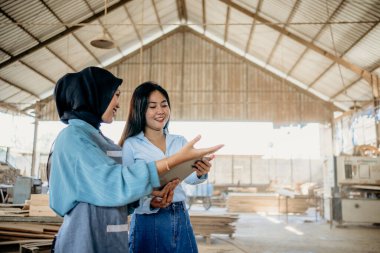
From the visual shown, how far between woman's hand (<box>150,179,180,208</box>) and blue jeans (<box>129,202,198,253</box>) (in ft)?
0.31

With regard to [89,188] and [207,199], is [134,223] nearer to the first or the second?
[89,188]

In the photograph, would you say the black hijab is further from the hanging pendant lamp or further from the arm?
the hanging pendant lamp

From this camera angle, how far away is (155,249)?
5.93 ft

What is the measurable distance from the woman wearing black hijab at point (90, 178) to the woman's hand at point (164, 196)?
266 mm

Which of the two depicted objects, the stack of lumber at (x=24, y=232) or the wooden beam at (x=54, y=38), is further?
the wooden beam at (x=54, y=38)

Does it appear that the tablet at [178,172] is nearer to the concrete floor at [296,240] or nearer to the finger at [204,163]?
the finger at [204,163]

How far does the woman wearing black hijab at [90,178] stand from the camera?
4.11 ft

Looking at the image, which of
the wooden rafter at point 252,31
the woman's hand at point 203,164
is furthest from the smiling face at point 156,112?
the wooden rafter at point 252,31

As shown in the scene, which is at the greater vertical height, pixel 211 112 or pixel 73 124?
pixel 211 112

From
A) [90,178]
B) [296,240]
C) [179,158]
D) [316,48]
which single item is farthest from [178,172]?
[316,48]

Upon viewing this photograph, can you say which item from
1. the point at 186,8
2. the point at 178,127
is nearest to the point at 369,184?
the point at 178,127

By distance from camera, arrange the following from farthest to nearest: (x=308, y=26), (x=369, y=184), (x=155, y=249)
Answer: (x=308, y=26) < (x=369, y=184) < (x=155, y=249)

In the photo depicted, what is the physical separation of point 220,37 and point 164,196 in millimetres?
17330

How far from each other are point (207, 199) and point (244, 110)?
5461 mm
